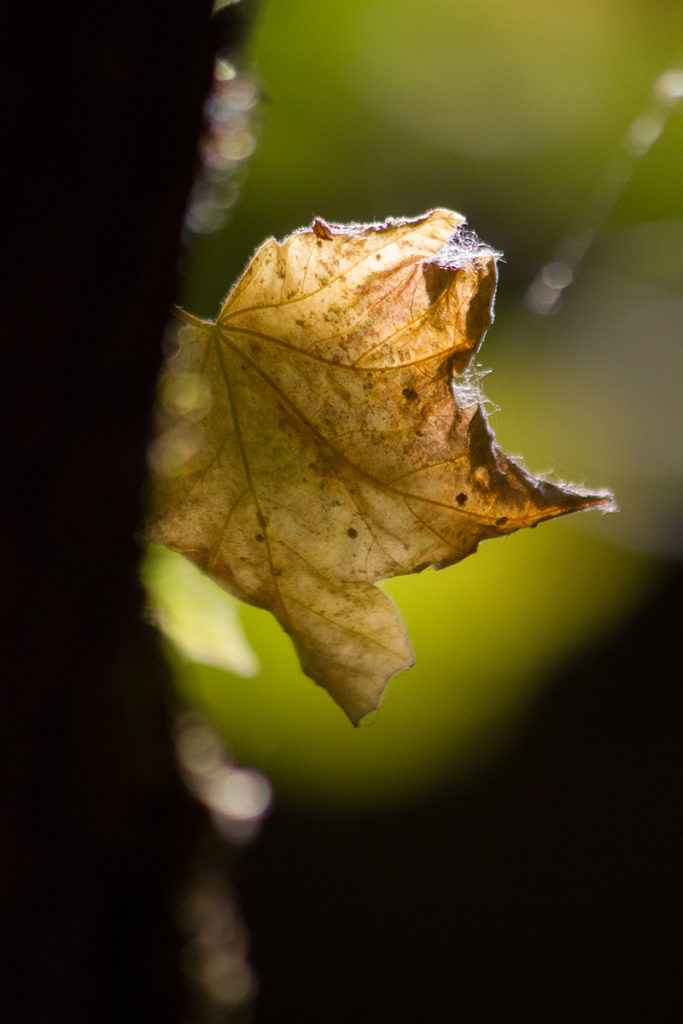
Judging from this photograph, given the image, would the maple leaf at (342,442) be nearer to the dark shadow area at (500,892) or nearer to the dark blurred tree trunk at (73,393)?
the dark blurred tree trunk at (73,393)

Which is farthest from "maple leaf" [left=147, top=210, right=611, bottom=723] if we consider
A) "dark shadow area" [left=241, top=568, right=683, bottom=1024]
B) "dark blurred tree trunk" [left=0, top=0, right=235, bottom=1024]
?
"dark shadow area" [left=241, top=568, right=683, bottom=1024]

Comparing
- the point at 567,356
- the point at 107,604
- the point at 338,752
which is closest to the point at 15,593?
the point at 107,604

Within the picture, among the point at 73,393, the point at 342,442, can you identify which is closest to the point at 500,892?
the point at 342,442

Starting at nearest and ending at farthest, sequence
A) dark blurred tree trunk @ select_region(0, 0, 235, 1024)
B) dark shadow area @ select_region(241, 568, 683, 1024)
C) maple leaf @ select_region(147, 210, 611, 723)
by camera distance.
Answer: dark blurred tree trunk @ select_region(0, 0, 235, 1024) → maple leaf @ select_region(147, 210, 611, 723) → dark shadow area @ select_region(241, 568, 683, 1024)

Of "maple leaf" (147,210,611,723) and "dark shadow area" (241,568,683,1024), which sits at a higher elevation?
"maple leaf" (147,210,611,723)

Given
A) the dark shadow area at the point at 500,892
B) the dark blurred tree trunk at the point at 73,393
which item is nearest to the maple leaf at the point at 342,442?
the dark blurred tree trunk at the point at 73,393

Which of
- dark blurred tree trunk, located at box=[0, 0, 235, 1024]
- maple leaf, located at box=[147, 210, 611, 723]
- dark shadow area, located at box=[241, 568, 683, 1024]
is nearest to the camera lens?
dark blurred tree trunk, located at box=[0, 0, 235, 1024]

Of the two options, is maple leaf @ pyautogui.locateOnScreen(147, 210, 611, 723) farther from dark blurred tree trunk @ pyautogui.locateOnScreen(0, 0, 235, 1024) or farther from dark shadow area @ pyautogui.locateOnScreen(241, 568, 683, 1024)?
dark shadow area @ pyautogui.locateOnScreen(241, 568, 683, 1024)
